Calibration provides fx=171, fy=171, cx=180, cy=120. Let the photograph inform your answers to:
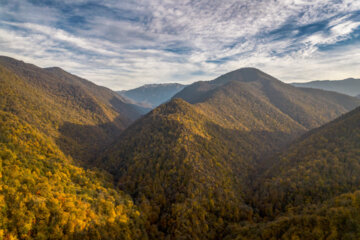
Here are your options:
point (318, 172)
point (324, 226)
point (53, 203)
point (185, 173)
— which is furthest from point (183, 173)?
point (318, 172)

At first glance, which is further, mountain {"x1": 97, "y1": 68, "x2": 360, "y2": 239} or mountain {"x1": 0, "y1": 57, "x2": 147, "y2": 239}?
mountain {"x1": 97, "y1": 68, "x2": 360, "y2": 239}

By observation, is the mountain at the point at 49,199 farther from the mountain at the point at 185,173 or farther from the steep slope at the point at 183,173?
the steep slope at the point at 183,173

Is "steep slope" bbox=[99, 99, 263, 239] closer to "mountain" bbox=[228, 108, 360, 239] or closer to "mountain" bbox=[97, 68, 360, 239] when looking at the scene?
"mountain" bbox=[97, 68, 360, 239]

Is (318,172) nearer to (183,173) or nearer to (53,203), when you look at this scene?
(183,173)

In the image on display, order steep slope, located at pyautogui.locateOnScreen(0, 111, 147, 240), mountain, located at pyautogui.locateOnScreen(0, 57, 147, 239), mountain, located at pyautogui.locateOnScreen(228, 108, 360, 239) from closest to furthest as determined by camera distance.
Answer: steep slope, located at pyautogui.locateOnScreen(0, 111, 147, 240) < mountain, located at pyautogui.locateOnScreen(0, 57, 147, 239) < mountain, located at pyautogui.locateOnScreen(228, 108, 360, 239)

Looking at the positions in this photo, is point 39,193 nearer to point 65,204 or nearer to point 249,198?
point 65,204

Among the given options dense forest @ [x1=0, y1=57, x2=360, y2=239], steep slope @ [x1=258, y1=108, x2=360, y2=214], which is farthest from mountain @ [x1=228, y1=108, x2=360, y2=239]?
dense forest @ [x1=0, y1=57, x2=360, y2=239]

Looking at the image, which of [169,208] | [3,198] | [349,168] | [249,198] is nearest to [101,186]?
[169,208]
